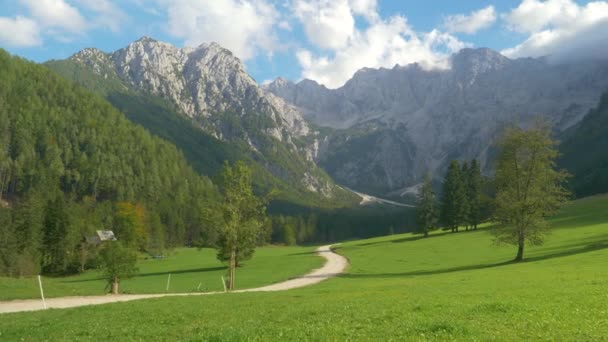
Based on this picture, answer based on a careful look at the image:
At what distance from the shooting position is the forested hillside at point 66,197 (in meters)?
102

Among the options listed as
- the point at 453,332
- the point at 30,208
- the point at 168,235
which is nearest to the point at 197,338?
the point at 453,332

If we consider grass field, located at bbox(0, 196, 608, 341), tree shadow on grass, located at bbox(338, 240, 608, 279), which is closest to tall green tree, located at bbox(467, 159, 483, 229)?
tree shadow on grass, located at bbox(338, 240, 608, 279)

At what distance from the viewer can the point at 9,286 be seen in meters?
43.8

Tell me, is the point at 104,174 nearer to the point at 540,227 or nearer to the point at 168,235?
the point at 168,235

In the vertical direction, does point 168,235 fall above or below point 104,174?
below

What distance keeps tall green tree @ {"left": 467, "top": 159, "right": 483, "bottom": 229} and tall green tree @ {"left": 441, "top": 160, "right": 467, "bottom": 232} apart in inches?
89.8

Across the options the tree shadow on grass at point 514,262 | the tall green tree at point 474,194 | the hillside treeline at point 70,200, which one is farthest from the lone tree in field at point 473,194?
the hillside treeline at point 70,200

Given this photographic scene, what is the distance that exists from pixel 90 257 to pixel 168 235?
52795 millimetres

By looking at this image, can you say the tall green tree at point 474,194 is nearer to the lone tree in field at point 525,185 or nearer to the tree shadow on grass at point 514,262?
the lone tree in field at point 525,185

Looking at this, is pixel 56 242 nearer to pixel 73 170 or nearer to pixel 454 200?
pixel 73 170

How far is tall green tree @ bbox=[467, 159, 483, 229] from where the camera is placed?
107 metres

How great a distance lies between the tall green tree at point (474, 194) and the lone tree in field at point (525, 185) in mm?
51188

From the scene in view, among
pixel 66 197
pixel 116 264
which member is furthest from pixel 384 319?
pixel 66 197

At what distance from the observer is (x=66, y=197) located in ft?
534
